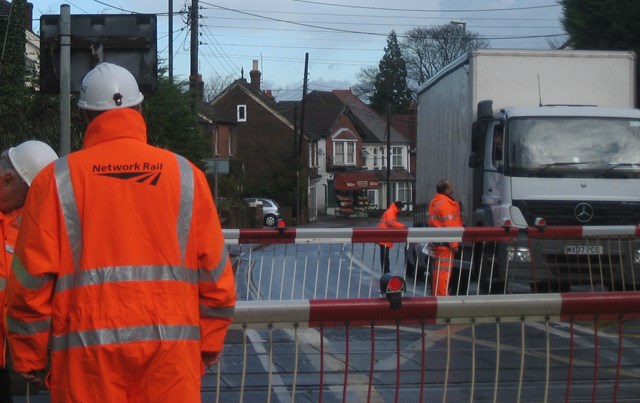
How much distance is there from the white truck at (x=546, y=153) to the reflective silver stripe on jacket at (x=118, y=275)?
7423mm

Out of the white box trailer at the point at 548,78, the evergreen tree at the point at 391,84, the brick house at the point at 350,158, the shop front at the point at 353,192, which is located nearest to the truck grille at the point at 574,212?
the white box trailer at the point at 548,78

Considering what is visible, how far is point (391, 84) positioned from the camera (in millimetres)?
106062

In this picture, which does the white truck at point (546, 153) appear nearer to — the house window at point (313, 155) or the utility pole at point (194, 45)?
the utility pole at point (194, 45)

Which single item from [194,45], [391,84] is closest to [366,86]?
[391,84]

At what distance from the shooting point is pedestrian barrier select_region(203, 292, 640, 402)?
468cm

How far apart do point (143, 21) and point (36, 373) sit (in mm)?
5645

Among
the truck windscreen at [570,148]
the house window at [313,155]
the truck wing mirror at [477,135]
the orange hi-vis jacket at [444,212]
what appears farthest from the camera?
the house window at [313,155]

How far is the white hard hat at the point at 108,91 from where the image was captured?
378 cm

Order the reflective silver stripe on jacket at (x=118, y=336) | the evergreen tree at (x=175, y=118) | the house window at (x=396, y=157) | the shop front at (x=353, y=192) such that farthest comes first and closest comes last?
the house window at (x=396, y=157) < the shop front at (x=353, y=192) < the evergreen tree at (x=175, y=118) < the reflective silver stripe on jacket at (x=118, y=336)

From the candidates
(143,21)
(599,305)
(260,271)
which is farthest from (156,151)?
(260,271)

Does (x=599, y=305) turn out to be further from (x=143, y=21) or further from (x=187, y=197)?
(x=143, y=21)

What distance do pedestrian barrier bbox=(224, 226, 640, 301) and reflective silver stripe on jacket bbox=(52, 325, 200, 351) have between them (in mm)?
6454

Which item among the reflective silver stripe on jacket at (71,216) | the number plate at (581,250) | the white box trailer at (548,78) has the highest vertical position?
the white box trailer at (548,78)

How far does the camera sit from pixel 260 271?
33.6 ft
